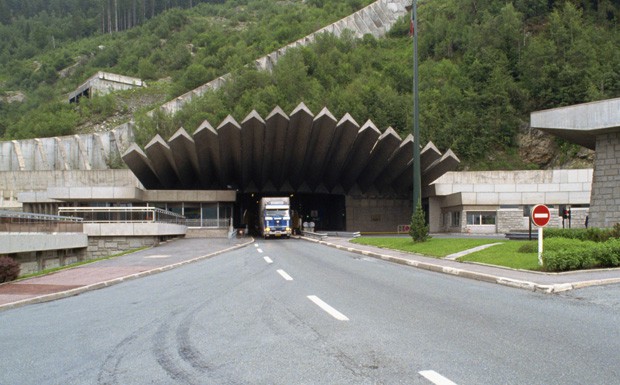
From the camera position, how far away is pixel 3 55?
493ft

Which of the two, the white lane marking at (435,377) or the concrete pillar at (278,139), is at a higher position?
the concrete pillar at (278,139)

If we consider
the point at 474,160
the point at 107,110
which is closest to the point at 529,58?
the point at 474,160

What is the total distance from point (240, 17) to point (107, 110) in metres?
80.4

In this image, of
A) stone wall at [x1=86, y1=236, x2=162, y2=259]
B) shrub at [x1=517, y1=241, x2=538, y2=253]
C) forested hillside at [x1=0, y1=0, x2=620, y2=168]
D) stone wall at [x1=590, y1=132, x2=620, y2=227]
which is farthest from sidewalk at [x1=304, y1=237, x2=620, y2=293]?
forested hillside at [x1=0, y1=0, x2=620, y2=168]

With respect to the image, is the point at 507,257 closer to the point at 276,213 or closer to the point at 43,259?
the point at 43,259

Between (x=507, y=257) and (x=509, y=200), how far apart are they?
35.9 meters

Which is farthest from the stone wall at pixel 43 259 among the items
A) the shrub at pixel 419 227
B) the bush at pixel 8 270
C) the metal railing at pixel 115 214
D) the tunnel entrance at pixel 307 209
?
the tunnel entrance at pixel 307 209

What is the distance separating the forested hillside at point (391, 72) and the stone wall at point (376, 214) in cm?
1329

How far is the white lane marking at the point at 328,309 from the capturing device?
867 cm

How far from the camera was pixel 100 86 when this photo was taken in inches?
4528

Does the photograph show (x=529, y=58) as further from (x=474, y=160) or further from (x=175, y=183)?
(x=175, y=183)

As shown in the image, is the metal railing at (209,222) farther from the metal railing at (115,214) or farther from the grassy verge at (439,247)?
the grassy verge at (439,247)

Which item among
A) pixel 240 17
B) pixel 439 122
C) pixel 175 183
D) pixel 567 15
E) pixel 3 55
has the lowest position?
pixel 175 183

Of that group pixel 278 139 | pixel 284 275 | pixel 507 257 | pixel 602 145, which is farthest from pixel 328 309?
pixel 278 139
